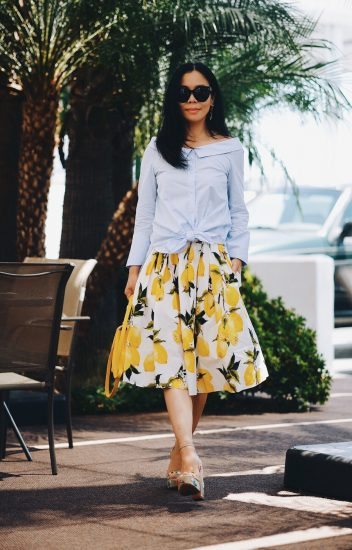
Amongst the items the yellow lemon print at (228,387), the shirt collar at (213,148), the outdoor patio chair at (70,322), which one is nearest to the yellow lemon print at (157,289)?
the yellow lemon print at (228,387)

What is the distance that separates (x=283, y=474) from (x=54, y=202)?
1040 cm

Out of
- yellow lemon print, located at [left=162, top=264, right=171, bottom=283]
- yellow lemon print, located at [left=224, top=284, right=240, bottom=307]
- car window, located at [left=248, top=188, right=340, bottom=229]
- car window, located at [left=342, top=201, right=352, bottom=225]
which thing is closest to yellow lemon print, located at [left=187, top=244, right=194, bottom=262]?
yellow lemon print, located at [left=162, top=264, right=171, bottom=283]

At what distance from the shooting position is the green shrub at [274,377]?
9.05 metres

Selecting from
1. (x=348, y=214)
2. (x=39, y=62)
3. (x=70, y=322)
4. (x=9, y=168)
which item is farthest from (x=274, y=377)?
(x=348, y=214)

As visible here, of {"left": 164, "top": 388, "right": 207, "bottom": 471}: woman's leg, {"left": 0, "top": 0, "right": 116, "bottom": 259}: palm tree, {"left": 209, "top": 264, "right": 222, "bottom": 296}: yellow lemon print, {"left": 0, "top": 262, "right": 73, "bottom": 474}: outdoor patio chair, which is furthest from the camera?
{"left": 0, "top": 0, "right": 116, "bottom": 259}: palm tree

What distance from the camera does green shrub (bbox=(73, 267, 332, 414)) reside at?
905 cm

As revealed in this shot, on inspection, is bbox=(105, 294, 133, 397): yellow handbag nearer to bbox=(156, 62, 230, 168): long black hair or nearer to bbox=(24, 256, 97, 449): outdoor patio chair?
bbox=(156, 62, 230, 168): long black hair

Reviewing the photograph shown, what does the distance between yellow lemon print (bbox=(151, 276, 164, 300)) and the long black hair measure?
0.53 m

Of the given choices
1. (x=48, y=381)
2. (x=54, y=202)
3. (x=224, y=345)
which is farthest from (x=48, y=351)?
(x=54, y=202)

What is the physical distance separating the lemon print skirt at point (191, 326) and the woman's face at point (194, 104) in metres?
0.61

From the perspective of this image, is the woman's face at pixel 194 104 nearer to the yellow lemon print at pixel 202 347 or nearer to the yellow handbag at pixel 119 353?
the yellow handbag at pixel 119 353

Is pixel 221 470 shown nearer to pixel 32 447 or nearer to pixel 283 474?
pixel 283 474

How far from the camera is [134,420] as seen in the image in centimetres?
852

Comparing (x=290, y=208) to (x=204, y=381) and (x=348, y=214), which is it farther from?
(x=204, y=381)
